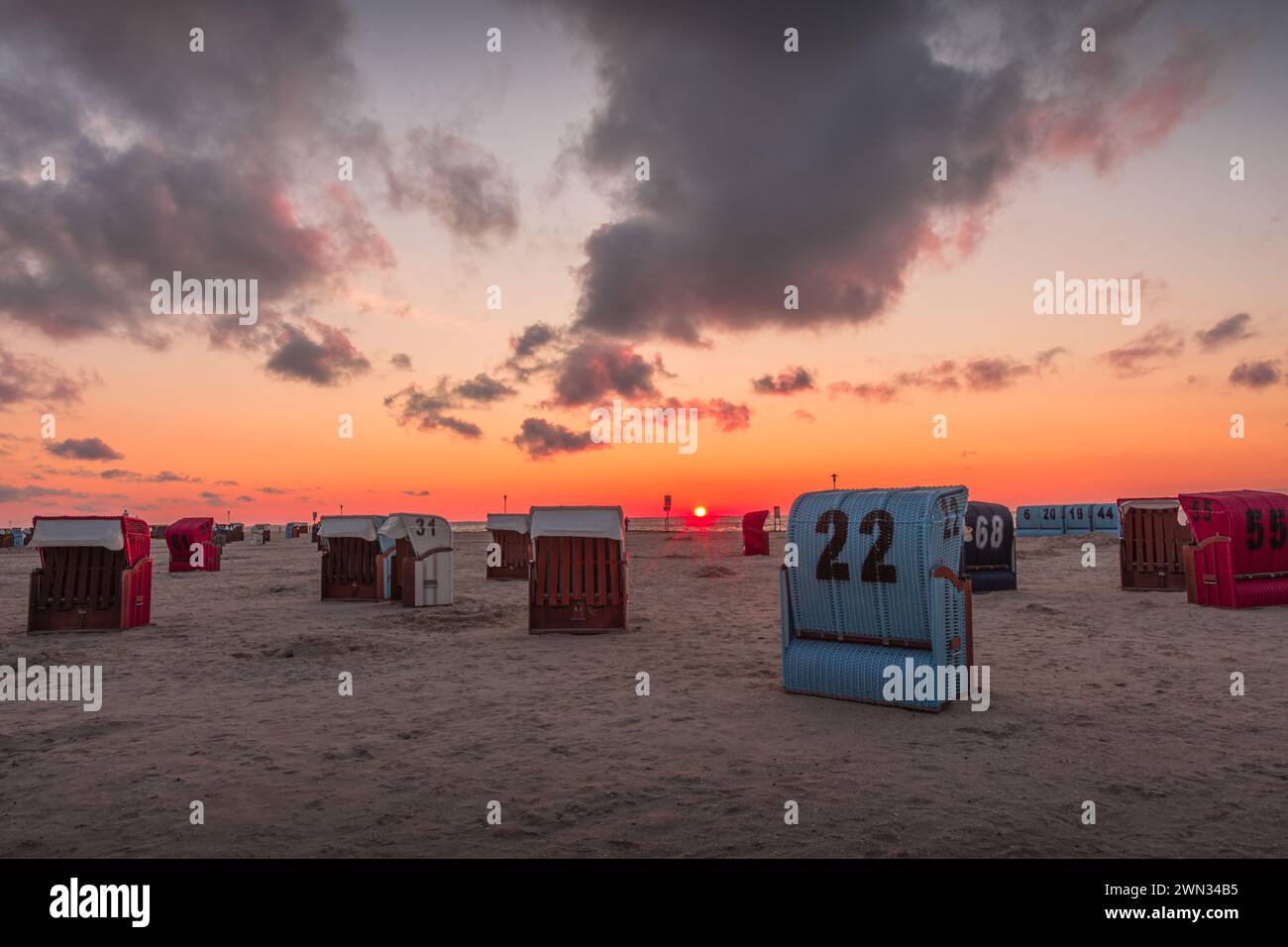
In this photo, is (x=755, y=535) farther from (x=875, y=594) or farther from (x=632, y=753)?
(x=632, y=753)

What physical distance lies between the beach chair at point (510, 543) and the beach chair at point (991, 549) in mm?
15726

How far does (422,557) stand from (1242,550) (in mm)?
19928

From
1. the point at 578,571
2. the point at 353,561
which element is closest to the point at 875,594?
the point at 578,571

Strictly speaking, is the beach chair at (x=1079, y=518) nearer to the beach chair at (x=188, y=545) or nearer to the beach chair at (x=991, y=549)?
the beach chair at (x=991, y=549)

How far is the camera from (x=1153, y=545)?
2041 centimetres

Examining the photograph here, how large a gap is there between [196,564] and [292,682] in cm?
2748

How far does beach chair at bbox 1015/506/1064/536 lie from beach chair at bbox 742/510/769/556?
2777cm

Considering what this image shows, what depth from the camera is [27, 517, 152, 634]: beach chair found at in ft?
49.5

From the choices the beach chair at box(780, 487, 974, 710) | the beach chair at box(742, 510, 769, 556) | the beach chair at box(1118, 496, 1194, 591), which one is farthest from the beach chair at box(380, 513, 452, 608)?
the beach chair at box(742, 510, 769, 556)

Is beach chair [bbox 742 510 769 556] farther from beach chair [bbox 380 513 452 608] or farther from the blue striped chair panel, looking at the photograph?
the blue striped chair panel
